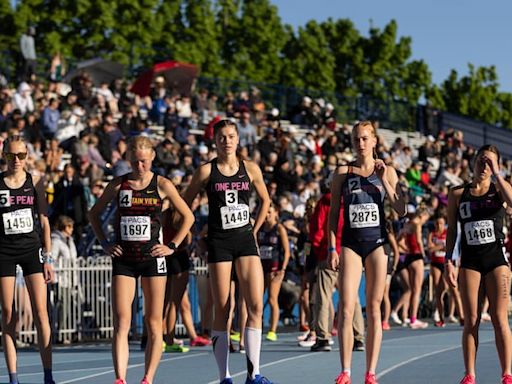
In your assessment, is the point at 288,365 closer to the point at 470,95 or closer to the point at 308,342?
the point at 308,342

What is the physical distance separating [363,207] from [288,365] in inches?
155

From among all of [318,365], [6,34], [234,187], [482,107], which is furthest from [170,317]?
[482,107]

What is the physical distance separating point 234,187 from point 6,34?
169ft

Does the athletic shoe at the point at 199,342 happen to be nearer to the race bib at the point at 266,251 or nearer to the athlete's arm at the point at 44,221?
the race bib at the point at 266,251

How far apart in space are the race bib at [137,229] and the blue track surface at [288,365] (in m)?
2.37

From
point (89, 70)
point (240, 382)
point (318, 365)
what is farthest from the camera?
point (89, 70)

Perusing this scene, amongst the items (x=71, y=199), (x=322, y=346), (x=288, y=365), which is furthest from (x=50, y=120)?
(x=288, y=365)

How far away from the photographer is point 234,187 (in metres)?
11.0

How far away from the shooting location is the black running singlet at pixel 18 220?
1141cm

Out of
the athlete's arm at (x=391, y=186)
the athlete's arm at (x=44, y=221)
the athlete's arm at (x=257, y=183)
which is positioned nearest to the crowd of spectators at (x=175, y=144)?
the athlete's arm at (x=257, y=183)

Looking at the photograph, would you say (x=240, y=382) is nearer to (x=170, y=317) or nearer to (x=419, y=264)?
(x=170, y=317)

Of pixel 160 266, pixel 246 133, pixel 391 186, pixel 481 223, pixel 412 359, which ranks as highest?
pixel 246 133

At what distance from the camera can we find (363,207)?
1088cm

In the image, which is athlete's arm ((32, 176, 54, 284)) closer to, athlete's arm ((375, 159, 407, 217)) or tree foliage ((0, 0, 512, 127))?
athlete's arm ((375, 159, 407, 217))
